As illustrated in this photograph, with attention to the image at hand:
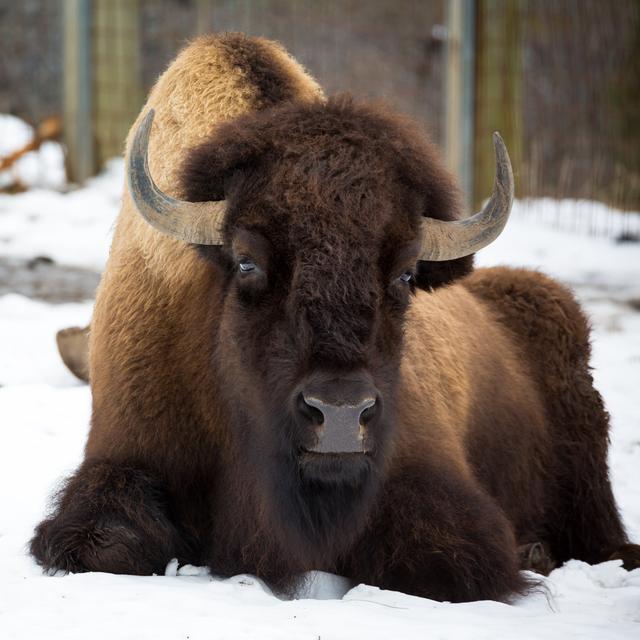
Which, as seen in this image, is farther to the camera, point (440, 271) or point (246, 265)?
point (440, 271)

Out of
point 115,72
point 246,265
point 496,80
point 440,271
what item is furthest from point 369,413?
point 496,80

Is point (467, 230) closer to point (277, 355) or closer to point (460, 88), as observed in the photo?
point (277, 355)

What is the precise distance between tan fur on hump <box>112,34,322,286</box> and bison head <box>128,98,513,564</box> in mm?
334

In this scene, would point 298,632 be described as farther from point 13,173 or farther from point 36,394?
point 13,173

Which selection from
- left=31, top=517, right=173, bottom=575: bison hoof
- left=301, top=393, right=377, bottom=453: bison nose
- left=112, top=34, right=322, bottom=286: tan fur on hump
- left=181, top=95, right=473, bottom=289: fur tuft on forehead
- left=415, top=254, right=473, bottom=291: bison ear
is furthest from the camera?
left=112, top=34, right=322, bottom=286: tan fur on hump

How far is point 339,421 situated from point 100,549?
1098mm

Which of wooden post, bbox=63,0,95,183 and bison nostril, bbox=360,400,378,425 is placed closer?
bison nostril, bbox=360,400,378,425

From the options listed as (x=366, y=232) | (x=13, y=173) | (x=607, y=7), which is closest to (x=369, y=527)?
(x=366, y=232)

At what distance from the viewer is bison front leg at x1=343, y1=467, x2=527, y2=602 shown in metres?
4.08

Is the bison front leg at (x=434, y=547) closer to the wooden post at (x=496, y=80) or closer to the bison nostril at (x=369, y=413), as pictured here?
the bison nostril at (x=369, y=413)

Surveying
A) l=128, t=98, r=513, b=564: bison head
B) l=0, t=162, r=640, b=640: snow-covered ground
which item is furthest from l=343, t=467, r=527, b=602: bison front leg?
l=128, t=98, r=513, b=564: bison head

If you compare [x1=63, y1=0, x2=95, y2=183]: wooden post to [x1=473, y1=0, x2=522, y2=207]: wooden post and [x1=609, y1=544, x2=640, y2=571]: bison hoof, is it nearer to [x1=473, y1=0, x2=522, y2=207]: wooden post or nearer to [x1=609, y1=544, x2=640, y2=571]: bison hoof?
[x1=473, y1=0, x2=522, y2=207]: wooden post

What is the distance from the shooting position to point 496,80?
11773 millimetres

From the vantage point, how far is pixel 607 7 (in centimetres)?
1215
